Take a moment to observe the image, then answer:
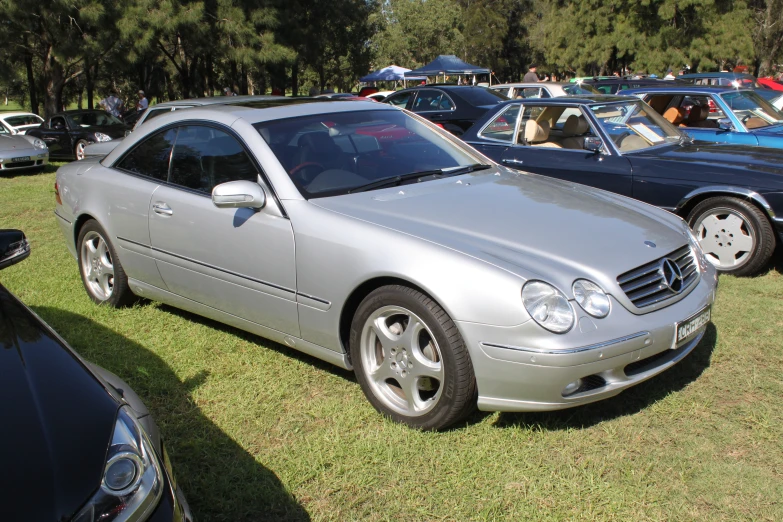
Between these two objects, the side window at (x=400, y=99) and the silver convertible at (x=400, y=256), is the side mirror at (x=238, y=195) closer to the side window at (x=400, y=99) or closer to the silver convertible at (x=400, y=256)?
the silver convertible at (x=400, y=256)

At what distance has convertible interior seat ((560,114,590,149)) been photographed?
271 inches

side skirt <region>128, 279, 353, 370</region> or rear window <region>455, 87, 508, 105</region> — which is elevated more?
rear window <region>455, 87, 508, 105</region>

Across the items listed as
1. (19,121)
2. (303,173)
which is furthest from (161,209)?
(19,121)

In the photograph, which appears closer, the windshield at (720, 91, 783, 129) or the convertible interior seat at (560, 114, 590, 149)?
the convertible interior seat at (560, 114, 590, 149)

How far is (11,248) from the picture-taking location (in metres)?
2.91

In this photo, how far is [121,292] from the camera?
16.3 feet

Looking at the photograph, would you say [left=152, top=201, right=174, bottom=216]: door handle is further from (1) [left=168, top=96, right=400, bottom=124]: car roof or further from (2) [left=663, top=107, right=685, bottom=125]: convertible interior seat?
(2) [left=663, top=107, right=685, bottom=125]: convertible interior seat

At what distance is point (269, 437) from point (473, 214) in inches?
59.5

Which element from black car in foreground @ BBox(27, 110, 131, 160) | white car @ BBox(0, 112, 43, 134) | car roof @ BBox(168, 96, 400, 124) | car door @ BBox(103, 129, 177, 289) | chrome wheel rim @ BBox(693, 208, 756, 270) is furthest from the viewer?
white car @ BBox(0, 112, 43, 134)

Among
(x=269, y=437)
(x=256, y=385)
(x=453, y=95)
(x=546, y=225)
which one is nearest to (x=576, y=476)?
(x=546, y=225)

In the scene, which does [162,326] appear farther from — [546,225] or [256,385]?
[546,225]

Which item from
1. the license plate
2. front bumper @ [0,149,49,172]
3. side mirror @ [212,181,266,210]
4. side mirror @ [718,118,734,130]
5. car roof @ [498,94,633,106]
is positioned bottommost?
front bumper @ [0,149,49,172]

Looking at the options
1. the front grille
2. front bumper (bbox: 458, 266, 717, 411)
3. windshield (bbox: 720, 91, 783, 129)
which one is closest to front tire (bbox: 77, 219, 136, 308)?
front bumper (bbox: 458, 266, 717, 411)

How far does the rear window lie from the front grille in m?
9.29
